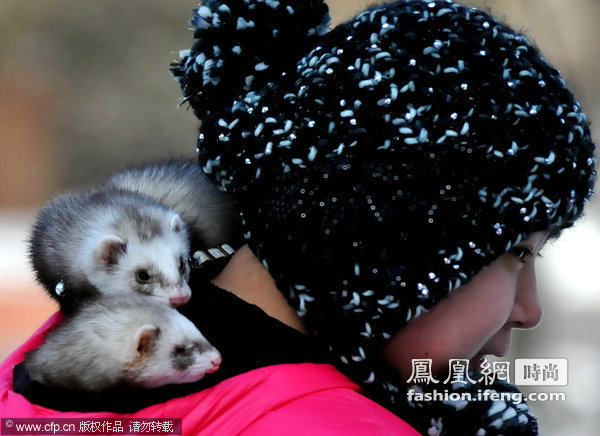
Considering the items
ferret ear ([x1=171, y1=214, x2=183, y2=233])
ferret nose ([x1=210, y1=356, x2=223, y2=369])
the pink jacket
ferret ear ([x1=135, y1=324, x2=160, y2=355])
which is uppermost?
ferret ear ([x1=171, y1=214, x2=183, y2=233])

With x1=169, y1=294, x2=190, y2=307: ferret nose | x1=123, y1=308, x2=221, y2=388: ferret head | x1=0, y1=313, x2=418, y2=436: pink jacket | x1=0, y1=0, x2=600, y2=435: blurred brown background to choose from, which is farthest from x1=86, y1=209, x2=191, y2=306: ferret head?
x1=0, y1=0, x2=600, y2=435: blurred brown background

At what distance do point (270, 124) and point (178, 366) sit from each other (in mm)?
342

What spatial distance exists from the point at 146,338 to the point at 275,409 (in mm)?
239

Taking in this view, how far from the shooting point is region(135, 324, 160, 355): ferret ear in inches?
47.2

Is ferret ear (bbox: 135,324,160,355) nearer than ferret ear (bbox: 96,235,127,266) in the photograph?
Yes

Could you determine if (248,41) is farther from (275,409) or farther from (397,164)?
(275,409)

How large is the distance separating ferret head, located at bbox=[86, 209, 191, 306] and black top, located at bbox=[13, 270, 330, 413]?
25 centimetres

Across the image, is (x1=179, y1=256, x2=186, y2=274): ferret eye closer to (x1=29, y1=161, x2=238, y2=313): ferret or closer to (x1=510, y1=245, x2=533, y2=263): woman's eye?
(x1=29, y1=161, x2=238, y2=313): ferret

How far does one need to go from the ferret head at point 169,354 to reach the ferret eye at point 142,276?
10.4 inches

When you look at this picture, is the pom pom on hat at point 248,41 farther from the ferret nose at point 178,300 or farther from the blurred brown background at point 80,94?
the blurred brown background at point 80,94

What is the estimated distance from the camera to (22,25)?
6.70m

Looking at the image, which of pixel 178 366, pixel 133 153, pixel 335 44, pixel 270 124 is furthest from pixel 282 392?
pixel 133 153

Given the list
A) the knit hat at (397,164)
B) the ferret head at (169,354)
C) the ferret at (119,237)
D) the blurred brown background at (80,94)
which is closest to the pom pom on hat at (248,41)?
the knit hat at (397,164)

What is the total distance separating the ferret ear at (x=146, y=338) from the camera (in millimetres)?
1198
